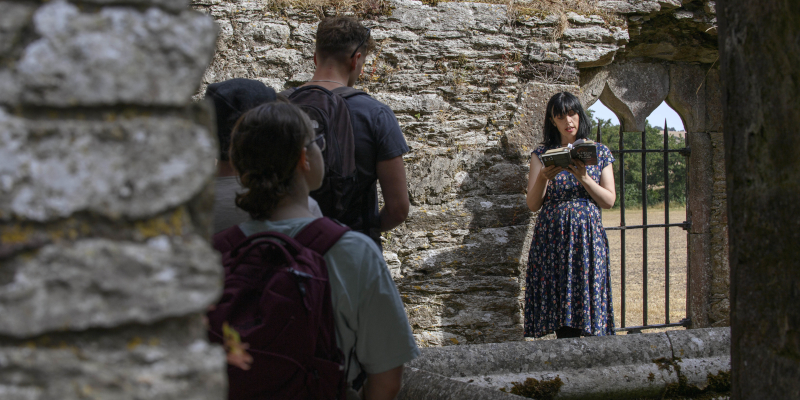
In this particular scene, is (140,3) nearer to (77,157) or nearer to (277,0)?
(77,157)

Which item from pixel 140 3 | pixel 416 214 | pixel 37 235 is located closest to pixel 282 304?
pixel 37 235

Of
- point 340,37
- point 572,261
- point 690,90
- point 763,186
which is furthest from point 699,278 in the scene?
point 340,37

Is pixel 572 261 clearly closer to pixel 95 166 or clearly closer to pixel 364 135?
pixel 364 135

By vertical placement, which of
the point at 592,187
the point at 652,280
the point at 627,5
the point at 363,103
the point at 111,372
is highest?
the point at 627,5

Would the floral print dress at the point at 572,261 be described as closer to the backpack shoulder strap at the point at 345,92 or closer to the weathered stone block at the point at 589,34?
the weathered stone block at the point at 589,34

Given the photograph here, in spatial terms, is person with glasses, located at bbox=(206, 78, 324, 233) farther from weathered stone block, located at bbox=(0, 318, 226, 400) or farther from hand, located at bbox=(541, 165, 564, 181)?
hand, located at bbox=(541, 165, 564, 181)

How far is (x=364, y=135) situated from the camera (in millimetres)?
2031

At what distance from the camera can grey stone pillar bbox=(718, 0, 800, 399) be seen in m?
1.45

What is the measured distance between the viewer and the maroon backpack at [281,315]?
3.71ft

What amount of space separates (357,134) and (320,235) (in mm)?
854

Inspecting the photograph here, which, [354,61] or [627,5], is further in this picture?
[627,5]

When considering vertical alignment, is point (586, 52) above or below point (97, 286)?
above

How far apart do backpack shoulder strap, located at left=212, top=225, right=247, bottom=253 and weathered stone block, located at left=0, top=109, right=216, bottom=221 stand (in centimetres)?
56

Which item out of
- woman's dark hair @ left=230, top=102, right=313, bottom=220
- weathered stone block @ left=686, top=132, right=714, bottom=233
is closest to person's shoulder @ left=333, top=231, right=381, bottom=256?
woman's dark hair @ left=230, top=102, right=313, bottom=220
